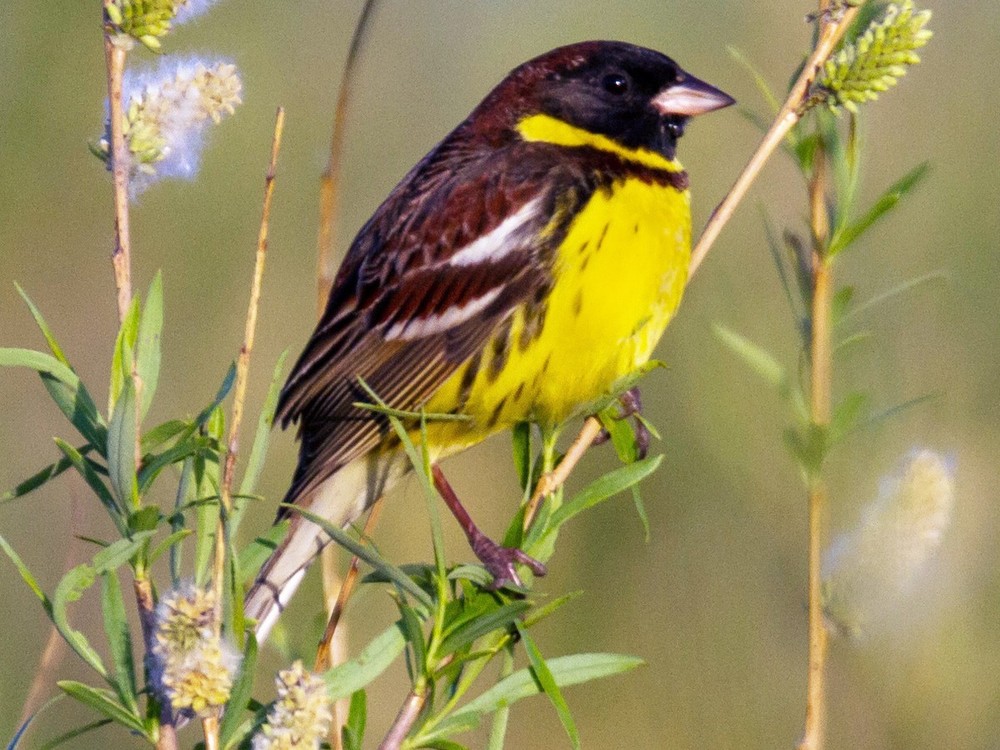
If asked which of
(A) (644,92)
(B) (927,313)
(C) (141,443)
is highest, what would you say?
(A) (644,92)

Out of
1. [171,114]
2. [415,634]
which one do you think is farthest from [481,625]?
[171,114]

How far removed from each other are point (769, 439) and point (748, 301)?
52 centimetres

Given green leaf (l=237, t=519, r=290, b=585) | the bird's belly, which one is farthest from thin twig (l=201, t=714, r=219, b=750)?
the bird's belly

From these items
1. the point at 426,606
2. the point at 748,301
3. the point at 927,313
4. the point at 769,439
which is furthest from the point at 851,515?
the point at 426,606

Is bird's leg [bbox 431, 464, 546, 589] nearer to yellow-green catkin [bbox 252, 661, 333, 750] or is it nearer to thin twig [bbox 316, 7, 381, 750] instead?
thin twig [bbox 316, 7, 381, 750]

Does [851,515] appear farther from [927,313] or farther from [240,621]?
[240,621]

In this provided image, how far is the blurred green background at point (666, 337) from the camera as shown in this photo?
286cm

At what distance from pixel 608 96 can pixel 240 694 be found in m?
2.00

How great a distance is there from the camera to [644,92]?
3090mm

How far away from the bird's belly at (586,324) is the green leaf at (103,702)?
1216 millimetres

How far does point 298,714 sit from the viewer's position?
1230mm

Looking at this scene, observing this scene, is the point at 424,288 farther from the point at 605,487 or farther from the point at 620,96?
the point at 605,487

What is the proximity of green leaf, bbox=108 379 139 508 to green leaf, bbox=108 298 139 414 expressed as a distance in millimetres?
80

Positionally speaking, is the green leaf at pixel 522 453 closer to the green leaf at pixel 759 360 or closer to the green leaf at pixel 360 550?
the green leaf at pixel 759 360
